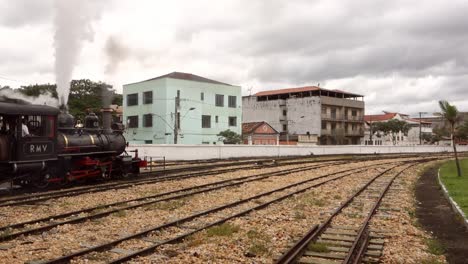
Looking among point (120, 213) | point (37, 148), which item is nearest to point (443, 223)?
point (120, 213)

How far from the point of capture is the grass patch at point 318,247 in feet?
26.3

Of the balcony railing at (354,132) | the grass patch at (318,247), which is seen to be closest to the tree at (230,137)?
the balcony railing at (354,132)

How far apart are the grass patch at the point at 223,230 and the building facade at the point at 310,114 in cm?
6102

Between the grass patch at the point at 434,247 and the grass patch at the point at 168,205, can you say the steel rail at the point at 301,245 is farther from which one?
the grass patch at the point at 168,205

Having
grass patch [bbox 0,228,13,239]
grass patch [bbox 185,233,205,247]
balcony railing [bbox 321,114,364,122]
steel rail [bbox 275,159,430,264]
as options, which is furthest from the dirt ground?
balcony railing [bbox 321,114,364,122]

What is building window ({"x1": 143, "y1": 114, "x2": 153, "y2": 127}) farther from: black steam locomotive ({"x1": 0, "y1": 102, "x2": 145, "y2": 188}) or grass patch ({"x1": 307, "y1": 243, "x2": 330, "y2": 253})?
grass patch ({"x1": 307, "y1": 243, "x2": 330, "y2": 253})

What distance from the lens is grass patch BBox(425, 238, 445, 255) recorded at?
8187mm

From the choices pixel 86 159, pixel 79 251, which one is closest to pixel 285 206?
pixel 79 251

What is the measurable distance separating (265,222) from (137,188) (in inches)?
303

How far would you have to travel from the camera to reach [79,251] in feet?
24.8

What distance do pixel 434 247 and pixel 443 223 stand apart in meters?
2.89

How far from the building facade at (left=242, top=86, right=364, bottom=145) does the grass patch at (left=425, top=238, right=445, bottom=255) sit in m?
61.4

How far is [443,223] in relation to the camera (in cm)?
1106

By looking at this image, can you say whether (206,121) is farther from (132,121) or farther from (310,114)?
(310,114)
